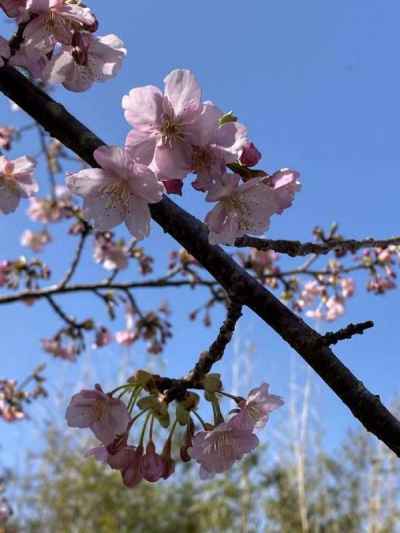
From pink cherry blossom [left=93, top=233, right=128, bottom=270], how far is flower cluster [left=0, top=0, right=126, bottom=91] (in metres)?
2.72

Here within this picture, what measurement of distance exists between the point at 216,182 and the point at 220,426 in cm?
39

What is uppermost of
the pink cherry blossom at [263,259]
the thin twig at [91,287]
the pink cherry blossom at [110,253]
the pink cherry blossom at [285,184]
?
the pink cherry blossom at [110,253]

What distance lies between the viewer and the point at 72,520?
670 centimetres

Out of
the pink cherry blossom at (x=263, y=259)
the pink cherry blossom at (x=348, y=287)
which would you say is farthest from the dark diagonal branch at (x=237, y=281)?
the pink cherry blossom at (x=348, y=287)

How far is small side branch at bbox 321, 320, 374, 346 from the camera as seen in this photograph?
2.37ft

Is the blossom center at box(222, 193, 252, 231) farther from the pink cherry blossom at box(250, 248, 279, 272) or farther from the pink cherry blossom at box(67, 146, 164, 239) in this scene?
the pink cherry blossom at box(250, 248, 279, 272)

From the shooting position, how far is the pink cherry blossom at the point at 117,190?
0.85m

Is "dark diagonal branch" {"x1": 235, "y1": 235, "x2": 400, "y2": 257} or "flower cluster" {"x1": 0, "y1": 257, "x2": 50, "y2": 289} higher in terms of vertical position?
"flower cluster" {"x1": 0, "y1": 257, "x2": 50, "y2": 289}

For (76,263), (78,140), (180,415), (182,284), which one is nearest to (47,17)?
(78,140)

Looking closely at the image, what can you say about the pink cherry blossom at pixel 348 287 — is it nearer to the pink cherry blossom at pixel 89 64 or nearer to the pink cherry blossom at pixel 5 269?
the pink cherry blossom at pixel 5 269

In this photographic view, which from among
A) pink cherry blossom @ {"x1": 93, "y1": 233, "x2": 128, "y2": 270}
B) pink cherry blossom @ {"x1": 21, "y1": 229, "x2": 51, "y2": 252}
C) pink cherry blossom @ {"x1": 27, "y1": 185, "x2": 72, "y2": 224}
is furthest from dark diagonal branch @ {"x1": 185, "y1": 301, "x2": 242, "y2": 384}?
Answer: pink cherry blossom @ {"x1": 21, "y1": 229, "x2": 51, "y2": 252}

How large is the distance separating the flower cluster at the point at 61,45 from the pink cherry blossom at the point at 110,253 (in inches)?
107

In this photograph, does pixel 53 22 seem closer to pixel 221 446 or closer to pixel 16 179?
pixel 16 179

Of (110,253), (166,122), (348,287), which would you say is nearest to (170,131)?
(166,122)
